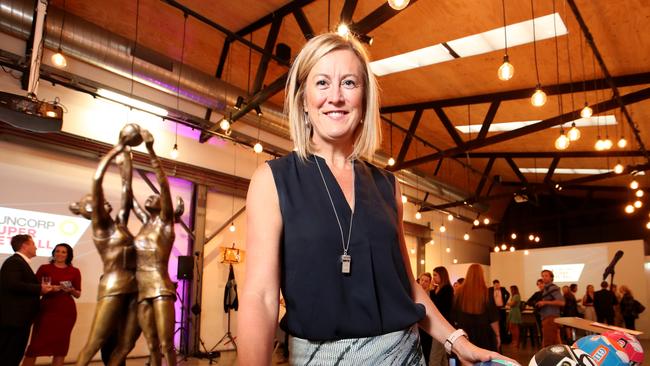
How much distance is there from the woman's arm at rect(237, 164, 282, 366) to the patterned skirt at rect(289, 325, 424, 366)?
0.30 feet

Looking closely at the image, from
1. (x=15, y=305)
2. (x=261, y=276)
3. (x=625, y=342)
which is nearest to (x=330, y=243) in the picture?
(x=261, y=276)

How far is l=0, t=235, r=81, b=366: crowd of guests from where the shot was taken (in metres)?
4.31

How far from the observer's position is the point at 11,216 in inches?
262

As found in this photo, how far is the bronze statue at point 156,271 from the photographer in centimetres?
74

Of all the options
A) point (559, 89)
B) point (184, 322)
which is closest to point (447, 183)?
point (559, 89)

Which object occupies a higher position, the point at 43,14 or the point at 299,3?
the point at 299,3

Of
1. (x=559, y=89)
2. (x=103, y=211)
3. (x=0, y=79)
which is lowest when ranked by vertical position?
(x=103, y=211)

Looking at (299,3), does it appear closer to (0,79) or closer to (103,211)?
(0,79)

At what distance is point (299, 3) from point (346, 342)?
616 cm

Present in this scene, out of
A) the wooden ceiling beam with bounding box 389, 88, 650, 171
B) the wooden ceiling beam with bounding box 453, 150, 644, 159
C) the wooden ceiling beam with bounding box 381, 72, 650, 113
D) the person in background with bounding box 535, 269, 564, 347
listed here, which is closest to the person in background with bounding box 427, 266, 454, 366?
the person in background with bounding box 535, 269, 564, 347

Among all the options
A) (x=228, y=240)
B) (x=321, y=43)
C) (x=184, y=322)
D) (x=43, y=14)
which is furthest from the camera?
(x=228, y=240)

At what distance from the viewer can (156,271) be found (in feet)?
2.54

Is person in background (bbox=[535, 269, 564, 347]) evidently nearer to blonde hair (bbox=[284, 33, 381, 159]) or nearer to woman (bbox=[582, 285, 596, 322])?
woman (bbox=[582, 285, 596, 322])

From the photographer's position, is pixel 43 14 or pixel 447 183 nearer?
pixel 43 14
